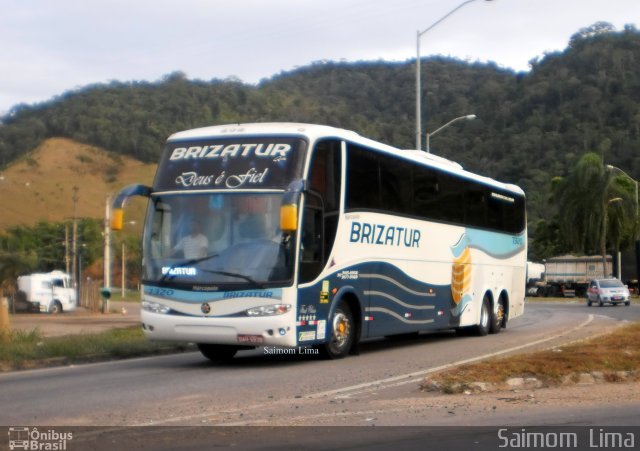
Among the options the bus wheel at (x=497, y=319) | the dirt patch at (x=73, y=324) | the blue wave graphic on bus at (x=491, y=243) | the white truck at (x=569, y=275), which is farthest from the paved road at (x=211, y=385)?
the white truck at (x=569, y=275)

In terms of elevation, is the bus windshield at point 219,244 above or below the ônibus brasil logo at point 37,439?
above

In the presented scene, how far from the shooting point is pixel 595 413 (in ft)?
35.3

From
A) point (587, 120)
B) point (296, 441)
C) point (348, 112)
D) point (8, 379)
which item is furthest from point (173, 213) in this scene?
point (587, 120)

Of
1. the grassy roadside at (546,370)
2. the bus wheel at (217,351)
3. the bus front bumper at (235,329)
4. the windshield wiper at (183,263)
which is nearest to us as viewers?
the grassy roadside at (546,370)

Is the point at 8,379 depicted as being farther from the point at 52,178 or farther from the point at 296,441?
the point at 52,178

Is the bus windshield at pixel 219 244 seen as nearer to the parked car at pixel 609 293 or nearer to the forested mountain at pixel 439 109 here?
the parked car at pixel 609 293

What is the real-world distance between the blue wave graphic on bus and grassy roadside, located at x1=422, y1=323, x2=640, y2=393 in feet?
23.2

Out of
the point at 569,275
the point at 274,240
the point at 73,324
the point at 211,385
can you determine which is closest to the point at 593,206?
the point at 569,275

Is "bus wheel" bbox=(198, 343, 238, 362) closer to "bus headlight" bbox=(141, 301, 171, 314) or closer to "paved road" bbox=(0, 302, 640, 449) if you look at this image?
"paved road" bbox=(0, 302, 640, 449)

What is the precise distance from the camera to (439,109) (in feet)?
270

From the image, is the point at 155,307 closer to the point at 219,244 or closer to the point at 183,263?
the point at 183,263

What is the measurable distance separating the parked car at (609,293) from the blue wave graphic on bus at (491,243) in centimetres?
2387

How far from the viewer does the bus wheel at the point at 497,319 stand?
25.0 meters

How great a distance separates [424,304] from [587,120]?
253ft
